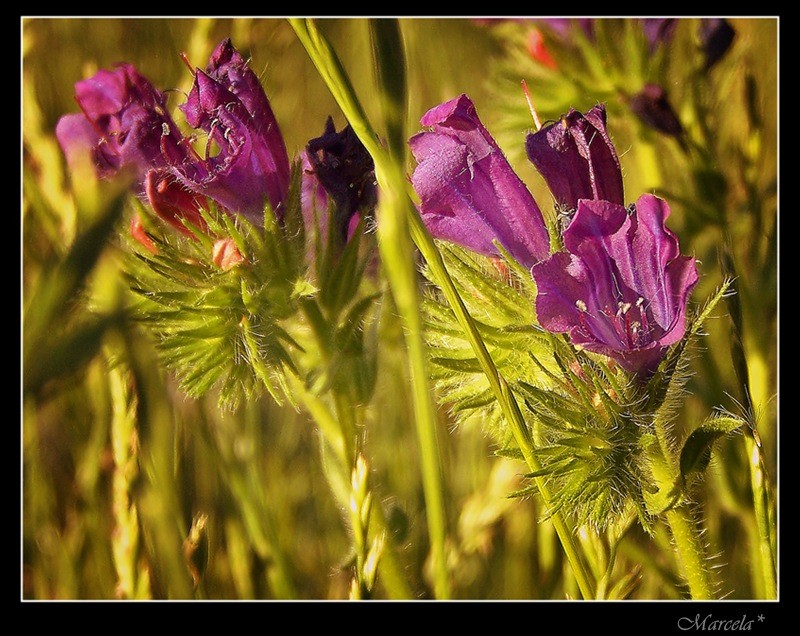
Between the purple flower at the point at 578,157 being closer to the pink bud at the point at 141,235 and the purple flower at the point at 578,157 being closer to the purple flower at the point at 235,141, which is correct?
the purple flower at the point at 235,141

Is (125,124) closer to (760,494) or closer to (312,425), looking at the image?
(312,425)

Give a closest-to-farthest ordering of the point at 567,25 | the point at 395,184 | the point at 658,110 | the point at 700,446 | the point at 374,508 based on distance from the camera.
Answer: the point at 395,184
the point at 700,446
the point at 374,508
the point at 658,110
the point at 567,25

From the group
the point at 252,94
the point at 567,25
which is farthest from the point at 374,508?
the point at 567,25

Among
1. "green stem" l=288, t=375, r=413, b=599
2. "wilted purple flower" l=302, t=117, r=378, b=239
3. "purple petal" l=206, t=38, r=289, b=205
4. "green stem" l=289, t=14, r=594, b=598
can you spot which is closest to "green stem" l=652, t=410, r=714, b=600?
"green stem" l=289, t=14, r=594, b=598

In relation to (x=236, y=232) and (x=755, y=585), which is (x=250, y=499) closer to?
(x=236, y=232)

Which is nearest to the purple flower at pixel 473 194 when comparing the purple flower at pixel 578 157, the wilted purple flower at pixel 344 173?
the purple flower at pixel 578 157

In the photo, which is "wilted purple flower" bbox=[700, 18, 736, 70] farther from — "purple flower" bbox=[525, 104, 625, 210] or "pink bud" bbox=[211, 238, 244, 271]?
"pink bud" bbox=[211, 238, 244, 271]

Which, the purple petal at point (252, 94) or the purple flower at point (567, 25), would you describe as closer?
the purple petal at point (252, 94)

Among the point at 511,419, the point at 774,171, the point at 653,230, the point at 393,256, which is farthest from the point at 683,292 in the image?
the point at 774,171
